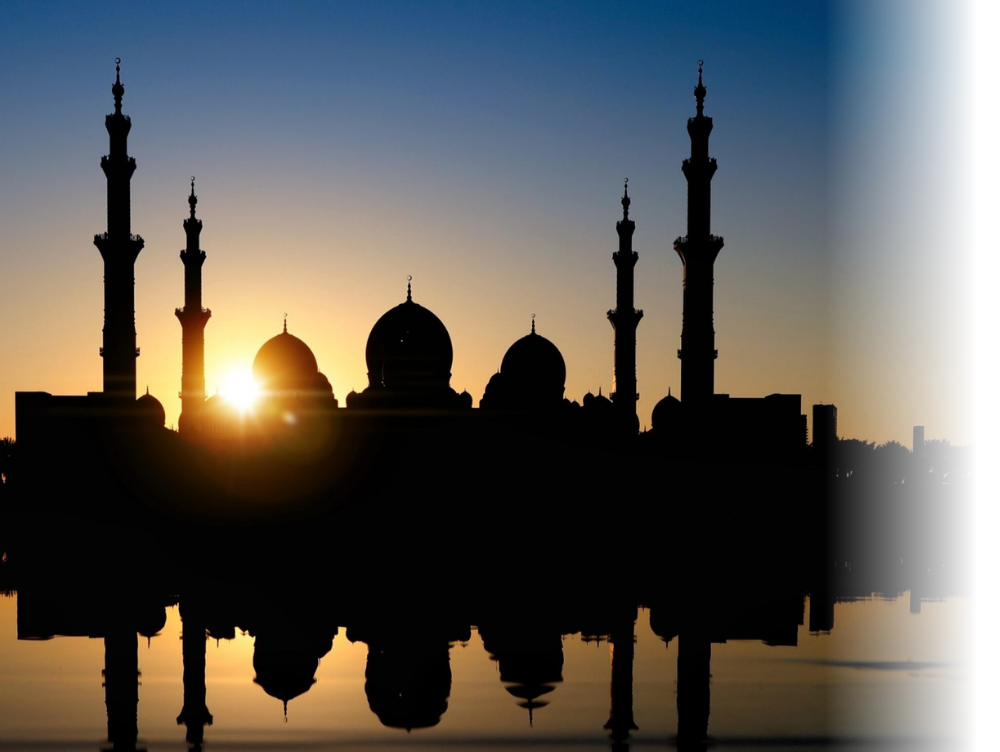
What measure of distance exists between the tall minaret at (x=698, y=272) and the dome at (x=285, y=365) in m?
13.1

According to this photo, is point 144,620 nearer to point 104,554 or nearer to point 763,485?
point 104,554

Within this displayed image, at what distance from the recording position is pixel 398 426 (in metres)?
37.8

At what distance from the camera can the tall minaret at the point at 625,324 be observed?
45.4m

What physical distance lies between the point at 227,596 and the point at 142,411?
2270 cm

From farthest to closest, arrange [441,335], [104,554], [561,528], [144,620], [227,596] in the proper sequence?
[441,335]
[561,528]
[104,554]
[227,596]
[144,620]

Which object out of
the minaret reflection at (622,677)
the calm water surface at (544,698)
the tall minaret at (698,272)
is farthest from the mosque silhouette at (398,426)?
the calm water surface at (544,698)

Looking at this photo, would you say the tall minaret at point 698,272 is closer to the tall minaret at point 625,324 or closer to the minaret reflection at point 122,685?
the tall minaret at point 625,324

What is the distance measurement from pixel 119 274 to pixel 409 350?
9.25 m

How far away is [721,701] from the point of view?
464 inches

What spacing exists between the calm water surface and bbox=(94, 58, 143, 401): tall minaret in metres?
25.0

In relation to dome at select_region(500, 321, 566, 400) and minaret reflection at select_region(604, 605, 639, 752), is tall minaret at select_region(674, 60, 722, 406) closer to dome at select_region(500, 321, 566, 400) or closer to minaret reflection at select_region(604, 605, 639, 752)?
dome at select_region(500, 321, 566, 400)

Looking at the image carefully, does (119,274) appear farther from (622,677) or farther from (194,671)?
(622,677)

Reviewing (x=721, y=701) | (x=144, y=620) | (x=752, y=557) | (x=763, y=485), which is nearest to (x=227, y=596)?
(x=144, y=620)

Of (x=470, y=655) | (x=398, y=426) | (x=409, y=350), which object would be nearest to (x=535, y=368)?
(x=409, y=350)
